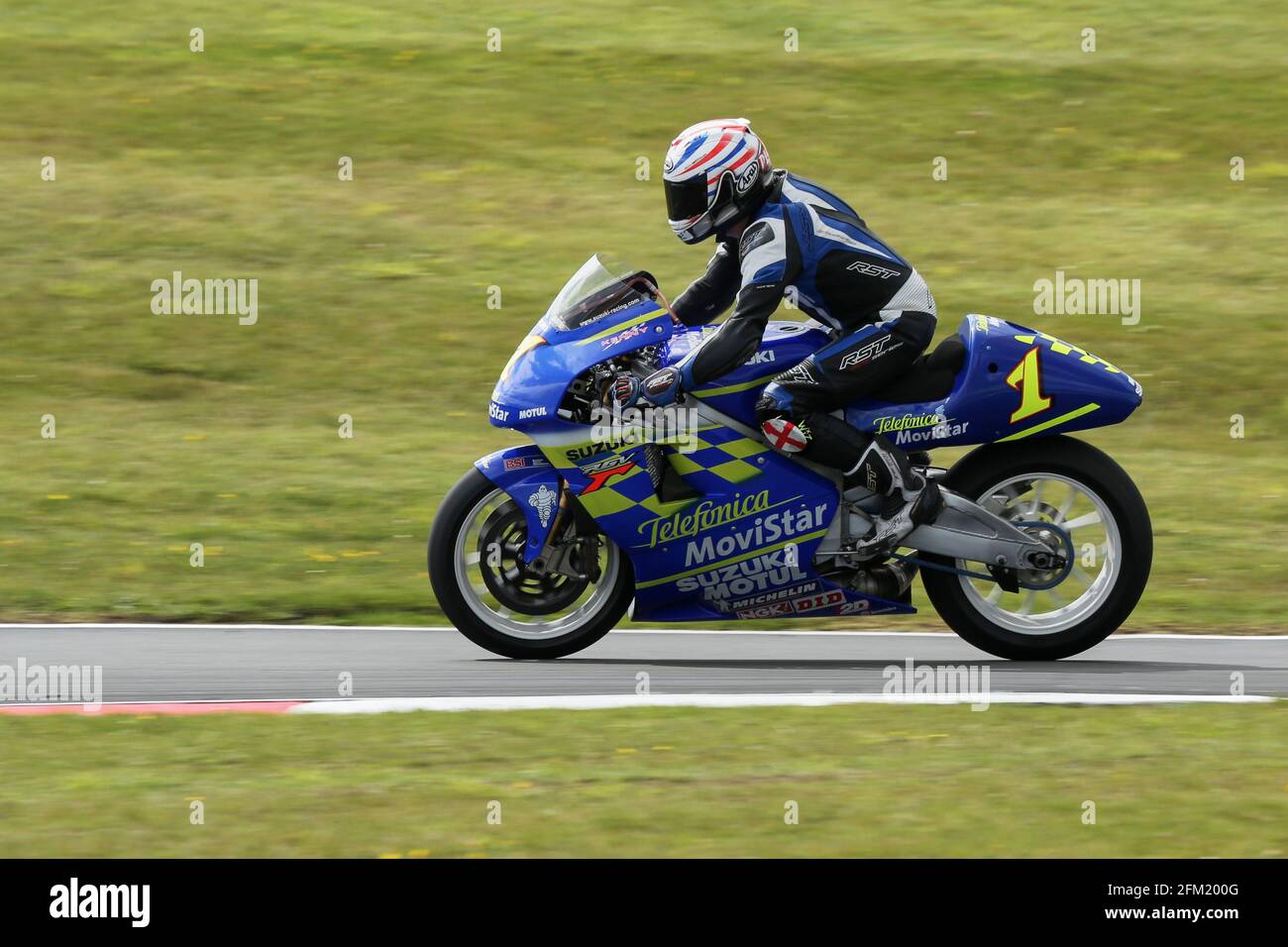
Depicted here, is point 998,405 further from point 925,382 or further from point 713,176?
point 713,176

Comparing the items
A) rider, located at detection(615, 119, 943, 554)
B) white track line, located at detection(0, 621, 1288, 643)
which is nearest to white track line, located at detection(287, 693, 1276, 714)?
rider, located at detection(615, 119, 943, 554)

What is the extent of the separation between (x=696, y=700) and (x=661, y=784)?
1232 mm

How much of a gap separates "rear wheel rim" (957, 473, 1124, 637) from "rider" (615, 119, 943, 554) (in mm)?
372

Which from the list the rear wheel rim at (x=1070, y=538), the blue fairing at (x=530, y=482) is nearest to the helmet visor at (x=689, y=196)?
the blue fairing at (x=530, y=482)

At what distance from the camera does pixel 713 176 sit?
736cm

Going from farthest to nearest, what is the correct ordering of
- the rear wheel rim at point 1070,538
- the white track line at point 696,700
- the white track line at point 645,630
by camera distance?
1. the white track line at point 645,630
2. the rear wheel rim at point 1070,538
3. the white track line at point 696,700

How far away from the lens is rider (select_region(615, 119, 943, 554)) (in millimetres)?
7352

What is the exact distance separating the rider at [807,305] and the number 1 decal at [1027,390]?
0.39 m

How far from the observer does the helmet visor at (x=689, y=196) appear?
7383 millimetres

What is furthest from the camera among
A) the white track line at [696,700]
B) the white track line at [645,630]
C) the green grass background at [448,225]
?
the green grass background at [448,225]

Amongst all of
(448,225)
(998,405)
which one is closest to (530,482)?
(998,405)

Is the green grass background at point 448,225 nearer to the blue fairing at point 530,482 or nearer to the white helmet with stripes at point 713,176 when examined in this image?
the blue fairing at point 530,482
